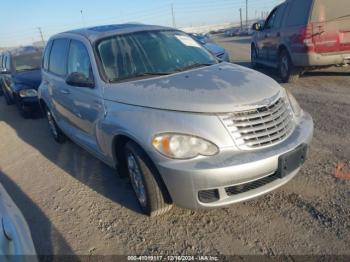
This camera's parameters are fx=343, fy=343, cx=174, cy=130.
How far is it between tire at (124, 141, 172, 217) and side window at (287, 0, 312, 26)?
19.3ft

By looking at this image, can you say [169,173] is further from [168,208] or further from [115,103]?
[115,103]

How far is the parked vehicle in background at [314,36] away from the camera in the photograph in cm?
713

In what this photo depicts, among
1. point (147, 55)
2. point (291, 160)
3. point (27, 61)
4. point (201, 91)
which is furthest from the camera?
point (27, 61)

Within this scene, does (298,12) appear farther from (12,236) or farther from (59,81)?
(12,236)

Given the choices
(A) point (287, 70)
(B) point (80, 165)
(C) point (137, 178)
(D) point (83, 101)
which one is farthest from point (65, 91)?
(A) point (287, 70)

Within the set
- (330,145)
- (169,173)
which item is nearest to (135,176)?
(169,173)

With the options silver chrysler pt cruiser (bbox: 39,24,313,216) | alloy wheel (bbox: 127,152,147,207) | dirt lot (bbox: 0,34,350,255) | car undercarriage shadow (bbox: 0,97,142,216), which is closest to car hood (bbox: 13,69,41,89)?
car undercarriage shadow (bbox: 0,97,142,216)

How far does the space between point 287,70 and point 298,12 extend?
131cm

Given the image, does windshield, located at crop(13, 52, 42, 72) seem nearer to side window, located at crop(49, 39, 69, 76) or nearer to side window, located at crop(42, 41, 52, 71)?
side window, located at crop(42, 41, 52, 71)

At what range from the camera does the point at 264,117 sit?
9.39 feet

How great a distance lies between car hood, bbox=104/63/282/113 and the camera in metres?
2.84

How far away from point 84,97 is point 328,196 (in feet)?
8.99

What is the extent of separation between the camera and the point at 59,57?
4.98m

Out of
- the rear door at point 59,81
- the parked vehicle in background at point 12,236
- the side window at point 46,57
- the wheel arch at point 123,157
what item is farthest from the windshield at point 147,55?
the side window at point 46,57
